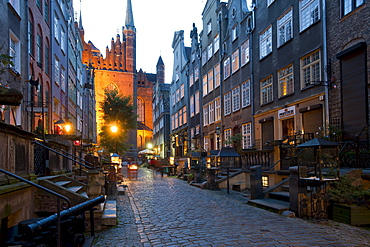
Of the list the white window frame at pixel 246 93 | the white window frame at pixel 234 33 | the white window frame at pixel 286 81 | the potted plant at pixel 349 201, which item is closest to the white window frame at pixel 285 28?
the white window frame at pixel 286 81

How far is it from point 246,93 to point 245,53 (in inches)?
121

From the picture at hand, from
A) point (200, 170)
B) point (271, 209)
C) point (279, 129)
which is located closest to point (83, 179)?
point (271, 209)

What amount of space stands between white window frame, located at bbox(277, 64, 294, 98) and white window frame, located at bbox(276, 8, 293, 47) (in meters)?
1.63

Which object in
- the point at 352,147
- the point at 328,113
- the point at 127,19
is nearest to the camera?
the point at 352,147

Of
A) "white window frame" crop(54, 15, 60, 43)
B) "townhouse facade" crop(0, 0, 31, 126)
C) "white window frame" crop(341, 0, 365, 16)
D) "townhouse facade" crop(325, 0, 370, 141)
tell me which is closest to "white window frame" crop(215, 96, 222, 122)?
"white window frame" crop(54, 15, 60, 43)

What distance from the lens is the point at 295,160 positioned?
1360 centimetres

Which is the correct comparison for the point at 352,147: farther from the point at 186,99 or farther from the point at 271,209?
the point at 186,99

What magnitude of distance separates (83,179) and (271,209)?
712 cm

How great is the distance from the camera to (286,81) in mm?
19203

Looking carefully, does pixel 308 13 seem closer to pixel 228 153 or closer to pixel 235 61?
pixel 228 153

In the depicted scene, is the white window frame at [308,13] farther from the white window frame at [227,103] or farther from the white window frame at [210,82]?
the white window frame at [210,82]

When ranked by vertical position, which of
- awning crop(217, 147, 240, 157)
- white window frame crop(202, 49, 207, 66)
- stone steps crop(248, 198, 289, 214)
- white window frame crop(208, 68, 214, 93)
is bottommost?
A: stone steps crop(248, 198, 289, 214)

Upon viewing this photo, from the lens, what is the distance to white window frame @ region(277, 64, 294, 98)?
1864cm

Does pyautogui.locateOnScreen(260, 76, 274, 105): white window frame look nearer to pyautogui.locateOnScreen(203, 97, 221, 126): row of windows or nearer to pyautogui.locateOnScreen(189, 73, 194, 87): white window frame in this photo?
pyautogui.locateOnScreen(203, 97, 221, 126): row of windows
